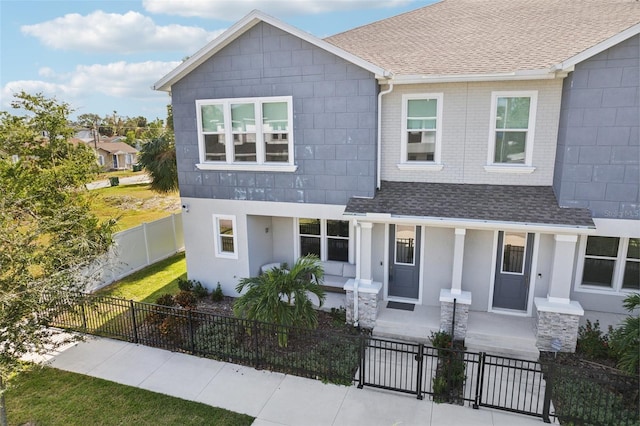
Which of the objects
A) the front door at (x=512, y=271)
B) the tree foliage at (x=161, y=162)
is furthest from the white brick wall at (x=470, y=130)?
the tree foliage at (x=161, y=162)

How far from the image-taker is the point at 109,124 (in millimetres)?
101375

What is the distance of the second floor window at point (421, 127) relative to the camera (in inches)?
422

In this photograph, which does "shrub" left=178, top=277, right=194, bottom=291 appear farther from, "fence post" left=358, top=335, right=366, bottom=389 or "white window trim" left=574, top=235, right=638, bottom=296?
"white window trim" left=574, top=235, right=638, bottom=296

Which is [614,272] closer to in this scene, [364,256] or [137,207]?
[364,256]

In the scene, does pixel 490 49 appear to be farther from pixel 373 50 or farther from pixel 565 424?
pixel 565 424

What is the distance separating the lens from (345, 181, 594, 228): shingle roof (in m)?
9.41

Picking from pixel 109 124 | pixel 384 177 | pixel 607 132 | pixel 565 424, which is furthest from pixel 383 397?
pixel 109 124

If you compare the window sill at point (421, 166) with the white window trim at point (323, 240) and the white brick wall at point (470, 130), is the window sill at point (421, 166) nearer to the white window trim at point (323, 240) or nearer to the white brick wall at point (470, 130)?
the white brick wall at point (470, 130)

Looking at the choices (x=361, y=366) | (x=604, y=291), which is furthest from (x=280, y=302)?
(x=604, y=291)

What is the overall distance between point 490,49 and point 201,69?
26.6 feet

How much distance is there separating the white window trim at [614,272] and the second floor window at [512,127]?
8.96 ft

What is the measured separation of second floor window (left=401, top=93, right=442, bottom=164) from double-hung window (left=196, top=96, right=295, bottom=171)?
123 inches

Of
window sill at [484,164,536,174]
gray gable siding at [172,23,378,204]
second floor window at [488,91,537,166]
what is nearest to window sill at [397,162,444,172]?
gray gable siding at [172,23,378,204]

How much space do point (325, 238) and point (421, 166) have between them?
12.9 feet
